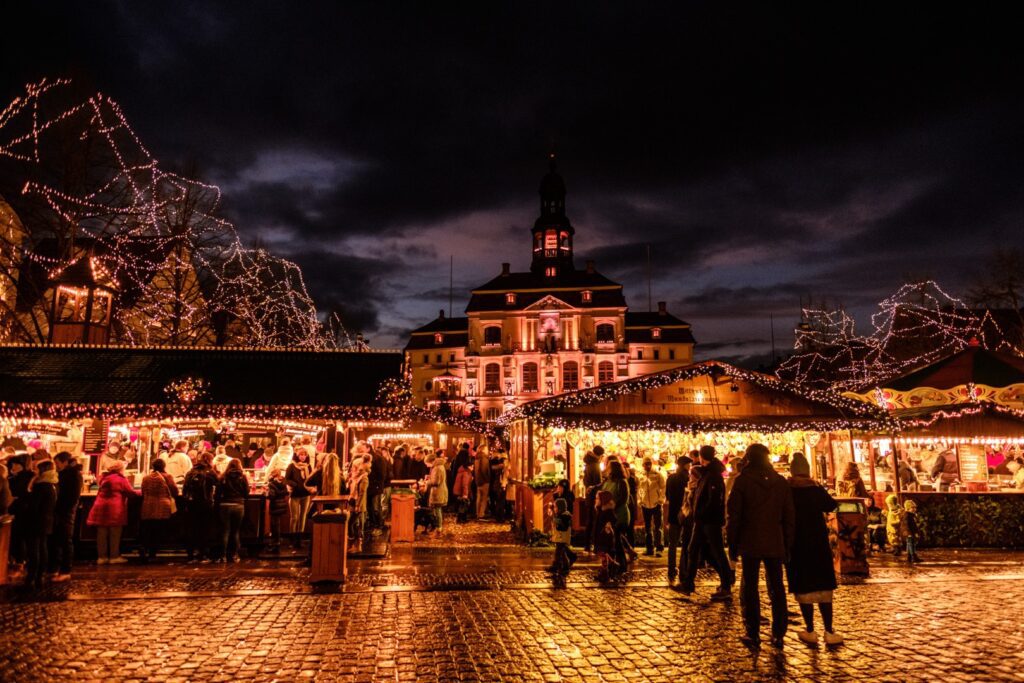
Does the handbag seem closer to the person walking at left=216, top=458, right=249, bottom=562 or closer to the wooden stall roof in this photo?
the person walking at left=216, top=458, right=249, bottom=562

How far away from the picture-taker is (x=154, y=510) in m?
10.3

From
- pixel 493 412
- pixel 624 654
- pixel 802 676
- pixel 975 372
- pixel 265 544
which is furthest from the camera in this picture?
pixel 493 412

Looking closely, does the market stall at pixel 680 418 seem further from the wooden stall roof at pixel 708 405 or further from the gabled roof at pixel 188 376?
the gabled roof at pixel 188 376

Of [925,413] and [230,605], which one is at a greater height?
[925,413]

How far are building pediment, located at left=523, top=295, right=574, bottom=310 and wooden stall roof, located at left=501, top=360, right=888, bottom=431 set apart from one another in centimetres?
3967

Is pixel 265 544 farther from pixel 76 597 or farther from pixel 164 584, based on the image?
pixel 76 597

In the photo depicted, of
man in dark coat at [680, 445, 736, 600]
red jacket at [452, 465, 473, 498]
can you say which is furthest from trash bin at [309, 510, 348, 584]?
red jacket at [452, 465, 473, 498]

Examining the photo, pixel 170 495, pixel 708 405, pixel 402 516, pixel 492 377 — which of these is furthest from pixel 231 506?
pixel 492 377

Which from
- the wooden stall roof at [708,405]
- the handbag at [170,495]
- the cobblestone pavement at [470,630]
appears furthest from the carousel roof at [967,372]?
the handbag at [170,495]

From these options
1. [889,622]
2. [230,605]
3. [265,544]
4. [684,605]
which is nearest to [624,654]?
[684,605]

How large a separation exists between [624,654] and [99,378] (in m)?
13.9

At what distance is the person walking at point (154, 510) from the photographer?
10.2m

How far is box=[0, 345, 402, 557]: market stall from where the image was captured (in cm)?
1381

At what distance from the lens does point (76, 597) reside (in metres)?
7.63
